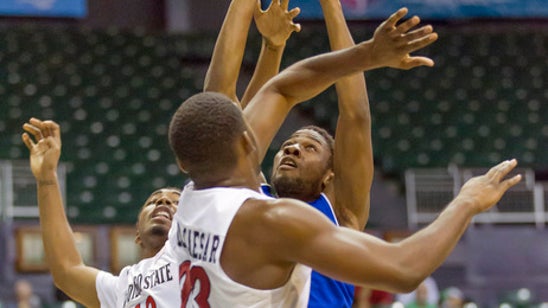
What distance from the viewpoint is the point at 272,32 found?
3.94 meters

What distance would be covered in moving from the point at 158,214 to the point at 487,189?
1.74m

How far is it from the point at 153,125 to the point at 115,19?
12.9 feet

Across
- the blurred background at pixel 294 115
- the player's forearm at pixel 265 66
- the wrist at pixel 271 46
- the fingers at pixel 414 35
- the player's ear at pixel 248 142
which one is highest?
the fingers at pixel 414 35

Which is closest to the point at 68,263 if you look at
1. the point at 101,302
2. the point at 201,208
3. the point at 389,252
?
the point at 101,302

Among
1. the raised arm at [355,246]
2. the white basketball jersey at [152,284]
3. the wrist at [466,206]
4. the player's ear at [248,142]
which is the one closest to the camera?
the raised arm at [355,246]

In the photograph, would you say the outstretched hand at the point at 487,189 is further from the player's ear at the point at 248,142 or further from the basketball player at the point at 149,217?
the basketball player at the point at 149,217

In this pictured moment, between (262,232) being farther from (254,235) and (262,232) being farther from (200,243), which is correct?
(200,243)

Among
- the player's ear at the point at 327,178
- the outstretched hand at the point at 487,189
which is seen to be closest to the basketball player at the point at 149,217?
the player's ear at the point at 327,178

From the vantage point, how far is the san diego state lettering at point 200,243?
279 centimetres

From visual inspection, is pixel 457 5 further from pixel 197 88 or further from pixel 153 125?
pixel 153 125

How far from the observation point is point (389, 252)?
8.56 feet

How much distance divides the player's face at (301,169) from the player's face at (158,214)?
606 mm

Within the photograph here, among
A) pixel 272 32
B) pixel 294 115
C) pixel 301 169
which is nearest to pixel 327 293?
pixel 301 169

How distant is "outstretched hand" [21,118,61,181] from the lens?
12.5 ft
